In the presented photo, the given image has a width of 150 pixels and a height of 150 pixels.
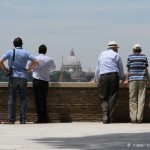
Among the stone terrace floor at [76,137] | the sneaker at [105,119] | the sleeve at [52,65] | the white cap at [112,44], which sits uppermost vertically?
the white cap at [112,44]

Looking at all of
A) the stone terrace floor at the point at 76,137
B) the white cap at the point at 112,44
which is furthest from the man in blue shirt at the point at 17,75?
the white cap at the point at 112,44

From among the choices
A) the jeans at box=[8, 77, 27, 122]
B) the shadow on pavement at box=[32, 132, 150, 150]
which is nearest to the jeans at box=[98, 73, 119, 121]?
the jeans at box=[8, 77, 27, 122]

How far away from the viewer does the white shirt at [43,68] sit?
497 inches

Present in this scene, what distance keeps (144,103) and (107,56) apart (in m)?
1.21

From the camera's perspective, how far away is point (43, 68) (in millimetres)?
12656

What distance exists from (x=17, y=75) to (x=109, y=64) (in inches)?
72.6

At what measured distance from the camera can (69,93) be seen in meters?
13.0

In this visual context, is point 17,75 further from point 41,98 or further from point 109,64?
point 109,64

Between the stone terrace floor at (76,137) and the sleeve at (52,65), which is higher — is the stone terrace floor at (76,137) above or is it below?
below

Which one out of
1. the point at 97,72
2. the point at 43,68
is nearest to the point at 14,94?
the point at 43,68

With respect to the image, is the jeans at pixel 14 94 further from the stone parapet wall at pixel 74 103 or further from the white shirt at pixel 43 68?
the stone parapet wall at pixel 74 103

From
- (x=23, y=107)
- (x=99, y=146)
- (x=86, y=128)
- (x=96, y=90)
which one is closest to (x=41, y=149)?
(x=99, y=146)

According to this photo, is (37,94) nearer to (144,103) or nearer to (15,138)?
(144,103)

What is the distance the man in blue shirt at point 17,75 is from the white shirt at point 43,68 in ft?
1.28
